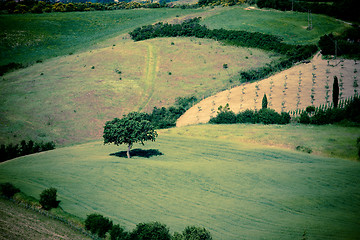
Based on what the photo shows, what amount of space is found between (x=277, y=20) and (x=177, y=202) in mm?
113605

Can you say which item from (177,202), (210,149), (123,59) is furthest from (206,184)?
(123,59)

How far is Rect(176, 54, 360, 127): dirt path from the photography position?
235ft

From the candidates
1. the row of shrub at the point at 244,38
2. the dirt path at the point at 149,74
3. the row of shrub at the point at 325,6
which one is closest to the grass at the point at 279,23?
the row of shrub at the point at 325,6

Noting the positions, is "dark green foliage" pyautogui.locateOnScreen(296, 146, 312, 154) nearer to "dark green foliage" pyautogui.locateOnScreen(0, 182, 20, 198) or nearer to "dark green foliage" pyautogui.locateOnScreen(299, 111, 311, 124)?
"dark green foliage" pyautogui.locateOnScreen(299, 111, 311, 124)

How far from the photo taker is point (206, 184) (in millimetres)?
39469

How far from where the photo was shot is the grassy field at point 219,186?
99.0 ft

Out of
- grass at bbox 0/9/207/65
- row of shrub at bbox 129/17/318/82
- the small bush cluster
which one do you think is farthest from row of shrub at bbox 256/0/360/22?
the small bush cluster

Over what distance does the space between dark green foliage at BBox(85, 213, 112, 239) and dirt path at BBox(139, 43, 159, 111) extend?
58158mm

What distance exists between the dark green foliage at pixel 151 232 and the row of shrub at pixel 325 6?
127649mm

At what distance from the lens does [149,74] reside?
10519cm

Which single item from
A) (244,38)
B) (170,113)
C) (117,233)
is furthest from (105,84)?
(117,233)

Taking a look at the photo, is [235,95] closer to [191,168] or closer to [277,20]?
[191,168]

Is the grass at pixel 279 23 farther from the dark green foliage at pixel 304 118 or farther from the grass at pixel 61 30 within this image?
the dark green foliage at pixel 304 118

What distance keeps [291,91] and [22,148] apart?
2249 inches
